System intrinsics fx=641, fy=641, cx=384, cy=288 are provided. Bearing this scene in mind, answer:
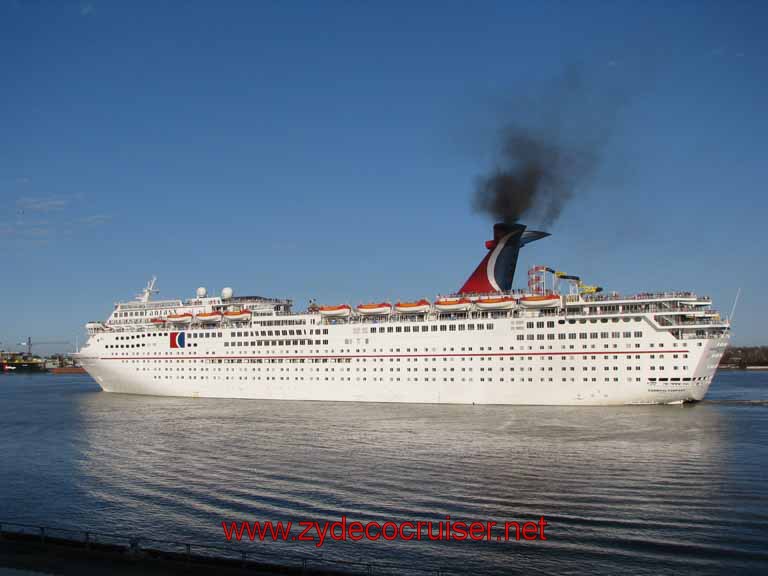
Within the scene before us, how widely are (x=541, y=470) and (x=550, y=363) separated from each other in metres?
21.1

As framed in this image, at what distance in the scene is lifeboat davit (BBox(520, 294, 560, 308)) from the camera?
1827 inches

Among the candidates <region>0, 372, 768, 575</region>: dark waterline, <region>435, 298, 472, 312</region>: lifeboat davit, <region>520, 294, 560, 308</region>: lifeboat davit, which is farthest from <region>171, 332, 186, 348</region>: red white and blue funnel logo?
<region>520, 294, 560, 308</region>: lifeboat davit

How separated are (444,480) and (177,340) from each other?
43.2 meters

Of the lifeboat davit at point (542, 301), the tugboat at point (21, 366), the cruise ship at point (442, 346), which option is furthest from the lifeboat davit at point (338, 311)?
the tugboat at point (21, 366)

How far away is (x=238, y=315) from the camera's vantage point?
196ft

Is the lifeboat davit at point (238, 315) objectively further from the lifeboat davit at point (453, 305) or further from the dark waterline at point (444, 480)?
the lifeboat davit at point (453, 305)

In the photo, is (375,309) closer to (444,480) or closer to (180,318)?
(180,318)

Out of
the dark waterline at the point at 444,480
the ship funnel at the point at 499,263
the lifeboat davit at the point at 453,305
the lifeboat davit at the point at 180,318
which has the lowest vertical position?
the dark waterline at the point at 444,480

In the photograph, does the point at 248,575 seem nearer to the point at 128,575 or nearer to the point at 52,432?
the point at 128,575

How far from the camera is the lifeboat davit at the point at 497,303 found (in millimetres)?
47906

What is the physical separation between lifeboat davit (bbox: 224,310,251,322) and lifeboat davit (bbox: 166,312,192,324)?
4447 mm

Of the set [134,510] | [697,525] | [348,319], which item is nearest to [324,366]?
[348,319]

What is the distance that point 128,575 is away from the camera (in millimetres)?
12656

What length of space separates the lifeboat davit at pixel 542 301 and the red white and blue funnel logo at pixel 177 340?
1284 inches
